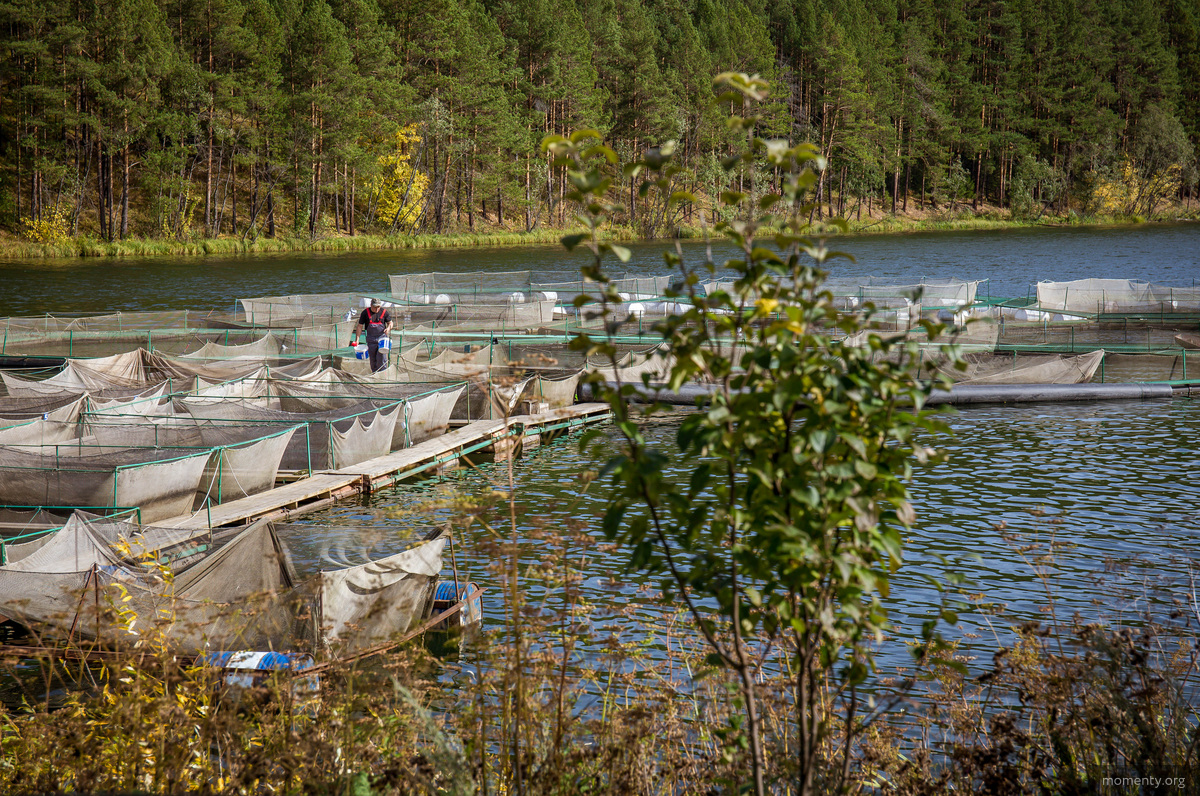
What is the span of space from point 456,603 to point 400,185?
77922mm

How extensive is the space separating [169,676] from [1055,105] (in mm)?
134018

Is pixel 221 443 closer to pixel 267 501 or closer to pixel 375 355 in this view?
pixel 267 501

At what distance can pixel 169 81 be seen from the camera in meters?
70.2

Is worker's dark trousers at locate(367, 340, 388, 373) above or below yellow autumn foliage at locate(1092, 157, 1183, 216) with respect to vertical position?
below

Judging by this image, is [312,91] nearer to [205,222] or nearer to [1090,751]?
[205,222]

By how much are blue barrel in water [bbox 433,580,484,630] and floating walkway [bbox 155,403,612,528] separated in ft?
5.12

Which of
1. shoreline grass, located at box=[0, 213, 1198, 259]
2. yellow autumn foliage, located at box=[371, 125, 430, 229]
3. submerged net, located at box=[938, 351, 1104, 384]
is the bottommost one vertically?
submerged net, located at box=[938, 351, 1104, 384]

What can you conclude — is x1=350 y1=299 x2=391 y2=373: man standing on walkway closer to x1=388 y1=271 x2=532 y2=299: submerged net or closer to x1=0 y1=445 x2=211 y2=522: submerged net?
x1=0 y1=445 x2=211 y2=522: submerged net

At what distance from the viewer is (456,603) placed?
987cm

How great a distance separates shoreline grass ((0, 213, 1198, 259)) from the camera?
65.8m

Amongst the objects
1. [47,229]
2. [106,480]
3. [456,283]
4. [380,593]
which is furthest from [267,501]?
[47,229]

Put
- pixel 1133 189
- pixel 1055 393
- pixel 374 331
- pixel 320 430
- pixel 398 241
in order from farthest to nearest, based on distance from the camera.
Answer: pixel 1133 189 < pixel 398 241 < pixel 1055 393 < pixel 374 331 < pixel 320 430

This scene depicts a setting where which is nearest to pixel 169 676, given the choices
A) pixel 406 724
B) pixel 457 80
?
pixel 406 724

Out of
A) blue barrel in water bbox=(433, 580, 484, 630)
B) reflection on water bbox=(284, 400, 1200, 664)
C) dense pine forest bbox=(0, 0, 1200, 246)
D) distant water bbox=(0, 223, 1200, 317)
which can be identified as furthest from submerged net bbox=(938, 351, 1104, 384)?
dense pine forest bbox=(0, 0, 1200, 246)
